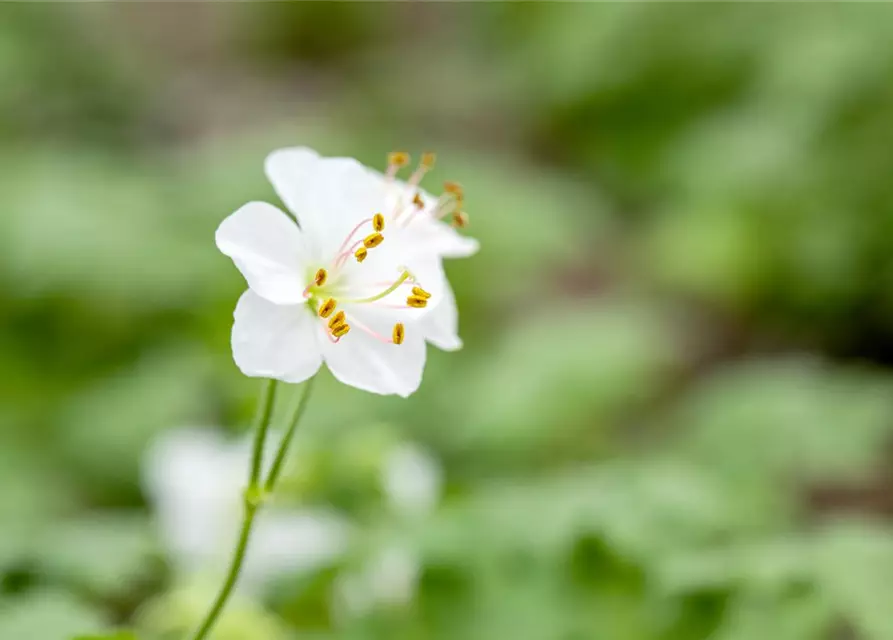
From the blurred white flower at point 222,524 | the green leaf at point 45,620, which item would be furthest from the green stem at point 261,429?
the blurred white flower at point 222,524

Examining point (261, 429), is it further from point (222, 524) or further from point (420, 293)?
point (222, 524)

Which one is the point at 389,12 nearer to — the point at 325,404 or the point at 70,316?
the point at 70,316

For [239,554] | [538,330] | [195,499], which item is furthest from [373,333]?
[538,330]

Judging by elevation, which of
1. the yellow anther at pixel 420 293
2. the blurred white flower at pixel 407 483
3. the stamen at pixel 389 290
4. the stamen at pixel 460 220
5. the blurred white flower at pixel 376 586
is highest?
the blurred white flower at pixel 407 483

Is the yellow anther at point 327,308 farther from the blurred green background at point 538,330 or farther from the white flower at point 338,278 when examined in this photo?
the blurred green background at point 538,330

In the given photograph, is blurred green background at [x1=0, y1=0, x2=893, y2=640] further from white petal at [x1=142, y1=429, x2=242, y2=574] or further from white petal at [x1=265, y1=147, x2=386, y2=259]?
white petal at [x1=265, y1=147, x2=386, y2=259]

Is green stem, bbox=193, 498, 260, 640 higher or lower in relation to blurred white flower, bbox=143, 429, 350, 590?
lower

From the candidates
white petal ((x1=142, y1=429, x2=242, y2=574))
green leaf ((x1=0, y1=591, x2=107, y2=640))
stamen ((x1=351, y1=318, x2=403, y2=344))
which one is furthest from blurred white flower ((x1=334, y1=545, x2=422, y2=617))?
stamen ((x1=351, y1=318, x2=403, y2=344))
